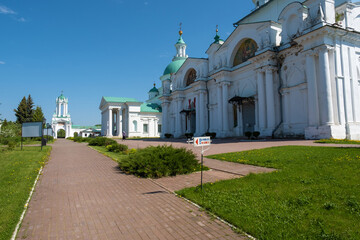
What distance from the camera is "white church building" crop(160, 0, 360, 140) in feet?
63.8

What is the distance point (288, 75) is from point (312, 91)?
176 inches

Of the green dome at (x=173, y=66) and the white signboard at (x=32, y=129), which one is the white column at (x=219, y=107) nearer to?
the white signboard at (x=32, y=129)

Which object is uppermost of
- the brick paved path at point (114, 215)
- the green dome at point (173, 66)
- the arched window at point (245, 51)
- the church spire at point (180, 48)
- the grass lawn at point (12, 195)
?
the church spire at point (180, 48)

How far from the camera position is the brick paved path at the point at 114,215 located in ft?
13.1

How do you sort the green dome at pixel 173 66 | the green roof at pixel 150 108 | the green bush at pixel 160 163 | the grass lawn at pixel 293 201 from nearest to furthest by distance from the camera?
the grass lawn at pixel 293 201 → the green bush at pixel 160 163 → the green dome at pixel 173 66 → the green roof at pixel 150 108

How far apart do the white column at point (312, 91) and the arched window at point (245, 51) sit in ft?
29.0

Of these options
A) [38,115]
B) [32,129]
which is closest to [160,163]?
[32,129]

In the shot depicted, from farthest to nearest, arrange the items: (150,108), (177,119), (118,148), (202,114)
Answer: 1. (150,108)
2. (177,119)
3. (202,114)
4. (118,148)

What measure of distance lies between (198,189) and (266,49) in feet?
73.2

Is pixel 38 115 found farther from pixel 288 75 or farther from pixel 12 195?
pixel 12 195

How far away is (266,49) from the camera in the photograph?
80.7 ft

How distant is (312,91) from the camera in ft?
66.1

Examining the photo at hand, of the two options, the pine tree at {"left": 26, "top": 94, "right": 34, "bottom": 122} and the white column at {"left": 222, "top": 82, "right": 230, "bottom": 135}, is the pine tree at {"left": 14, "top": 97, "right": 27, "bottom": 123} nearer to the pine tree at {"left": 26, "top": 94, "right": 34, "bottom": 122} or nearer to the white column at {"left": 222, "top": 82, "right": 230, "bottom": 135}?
the pine tree at {"left": 26, "top": 94, "right": 34, "bottom": 122}

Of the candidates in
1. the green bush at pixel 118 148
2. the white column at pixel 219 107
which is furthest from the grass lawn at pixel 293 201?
the white column at pixel 219 107
